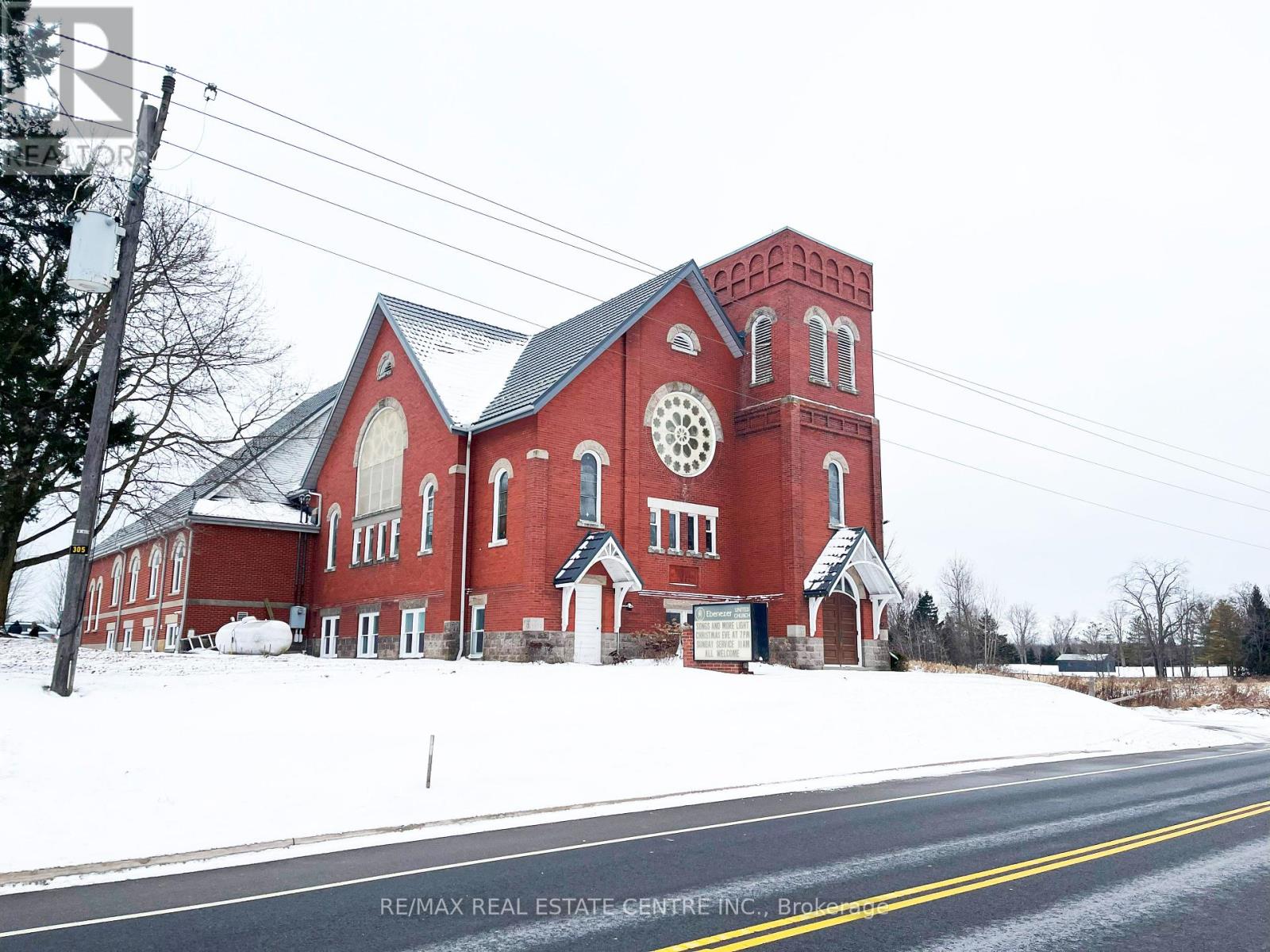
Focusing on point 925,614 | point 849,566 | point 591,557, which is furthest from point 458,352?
point 925,614

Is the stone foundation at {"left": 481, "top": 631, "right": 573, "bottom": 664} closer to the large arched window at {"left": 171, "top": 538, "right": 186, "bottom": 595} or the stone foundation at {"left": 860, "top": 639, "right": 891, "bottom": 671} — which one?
the stone foundation at {"left": 860, "top": 639, "right": 891, "bottom": 671}

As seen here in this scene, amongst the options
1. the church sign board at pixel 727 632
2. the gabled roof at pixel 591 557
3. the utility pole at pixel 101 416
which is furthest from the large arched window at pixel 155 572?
the utility pole at pixel 101 416

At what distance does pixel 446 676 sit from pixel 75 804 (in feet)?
32.7

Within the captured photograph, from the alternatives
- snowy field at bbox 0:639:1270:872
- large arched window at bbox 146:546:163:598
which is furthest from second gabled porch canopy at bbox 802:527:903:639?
large arched window at bbox 146:546:163:598

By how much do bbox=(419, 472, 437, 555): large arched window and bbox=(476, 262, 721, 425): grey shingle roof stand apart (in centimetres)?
346

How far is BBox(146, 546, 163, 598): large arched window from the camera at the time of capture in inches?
1645

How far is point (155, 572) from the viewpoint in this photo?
4247cm

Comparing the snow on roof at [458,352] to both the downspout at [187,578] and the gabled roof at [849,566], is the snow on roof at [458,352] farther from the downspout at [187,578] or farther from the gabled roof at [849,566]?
the gabled roof at [849,566]

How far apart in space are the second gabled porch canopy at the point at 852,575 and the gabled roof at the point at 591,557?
6125 millimetres

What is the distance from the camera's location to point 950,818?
1209 centimetres

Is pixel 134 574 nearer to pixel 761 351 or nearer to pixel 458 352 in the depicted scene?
pixel 458 352

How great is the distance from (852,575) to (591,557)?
10.1 meters

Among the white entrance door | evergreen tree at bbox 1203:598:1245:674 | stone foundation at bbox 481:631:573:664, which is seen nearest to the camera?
stone foundation at bbox 481:631:573:664

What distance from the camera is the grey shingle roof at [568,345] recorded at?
30.0m
